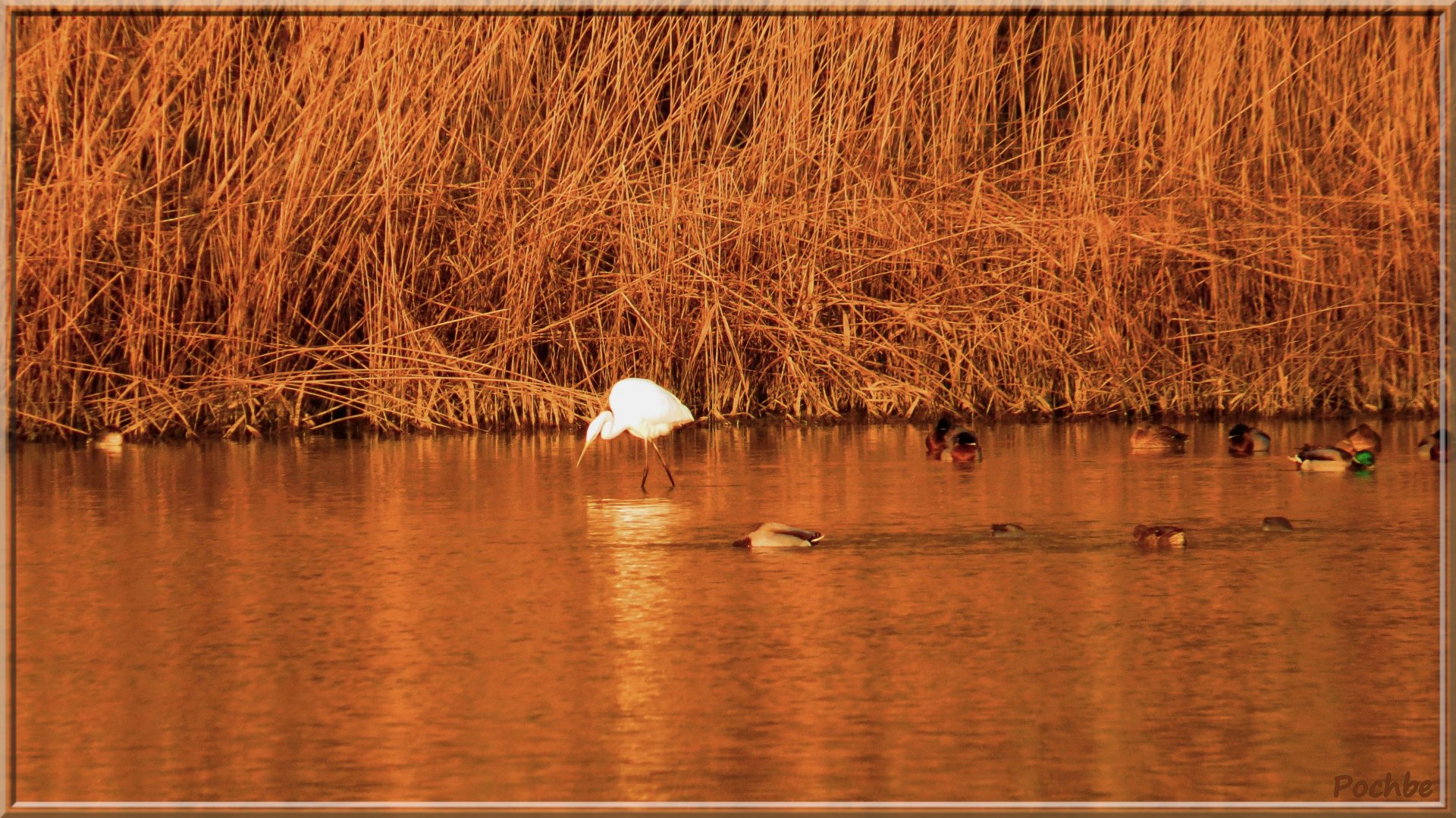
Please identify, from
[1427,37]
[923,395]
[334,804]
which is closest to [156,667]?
[334,804]

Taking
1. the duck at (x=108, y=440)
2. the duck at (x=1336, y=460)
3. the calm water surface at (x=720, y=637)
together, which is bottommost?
the calm water surface at (x=720, y=637)

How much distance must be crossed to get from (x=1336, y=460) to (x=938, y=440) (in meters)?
1.76

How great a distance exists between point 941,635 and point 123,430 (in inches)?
239

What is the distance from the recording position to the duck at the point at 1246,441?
8.75 m

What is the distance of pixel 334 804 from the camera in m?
3.54

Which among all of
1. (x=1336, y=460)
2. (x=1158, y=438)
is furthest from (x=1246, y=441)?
(x=1336, y=460)

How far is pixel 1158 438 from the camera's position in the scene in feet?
29.0

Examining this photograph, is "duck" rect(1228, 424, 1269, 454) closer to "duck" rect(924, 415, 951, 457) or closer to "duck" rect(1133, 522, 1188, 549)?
"duck" rect(924, 415, 951, 457)

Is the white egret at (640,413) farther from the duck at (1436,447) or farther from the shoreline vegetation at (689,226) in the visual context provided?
the duck at (1436,447)

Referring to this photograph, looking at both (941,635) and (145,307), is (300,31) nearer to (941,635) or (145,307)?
(145,307)

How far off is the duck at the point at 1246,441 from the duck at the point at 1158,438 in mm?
224

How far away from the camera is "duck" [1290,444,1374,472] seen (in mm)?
8023

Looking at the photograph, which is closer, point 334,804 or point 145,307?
point 334,804

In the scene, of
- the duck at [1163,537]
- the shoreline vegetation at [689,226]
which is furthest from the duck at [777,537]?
the shoreline vegetation at [689,226]
